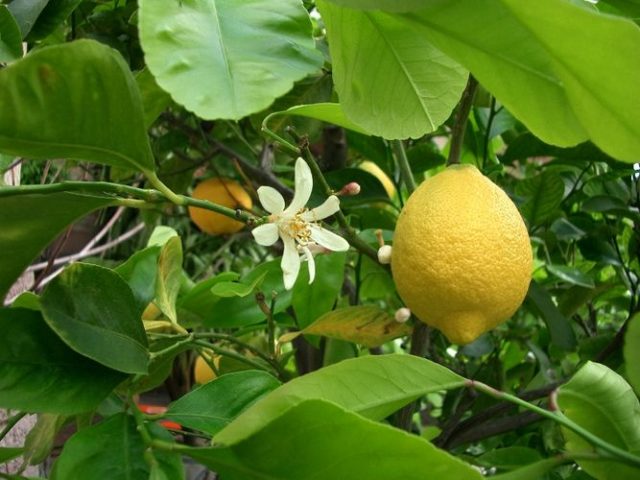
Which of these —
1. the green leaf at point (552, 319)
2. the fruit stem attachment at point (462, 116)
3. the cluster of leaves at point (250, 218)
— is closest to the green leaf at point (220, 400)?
the cluster of leaves at point (250, 218)

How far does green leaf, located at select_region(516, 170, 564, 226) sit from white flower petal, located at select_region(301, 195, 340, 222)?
0.34 meters

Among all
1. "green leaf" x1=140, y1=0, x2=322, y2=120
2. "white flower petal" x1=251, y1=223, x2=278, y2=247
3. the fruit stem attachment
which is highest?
"green leaf" x1=140, y1=0, x2=322, y2=120

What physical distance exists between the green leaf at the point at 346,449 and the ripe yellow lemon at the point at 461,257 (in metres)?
0.16

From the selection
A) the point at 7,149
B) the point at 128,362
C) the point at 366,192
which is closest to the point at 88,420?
the point at 128,362

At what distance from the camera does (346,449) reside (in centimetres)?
30

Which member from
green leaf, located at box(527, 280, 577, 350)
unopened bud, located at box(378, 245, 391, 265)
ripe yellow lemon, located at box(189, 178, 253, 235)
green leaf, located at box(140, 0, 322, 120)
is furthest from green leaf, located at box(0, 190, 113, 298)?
ripe yellow lemon, located at box(189, 178, 253, 235)

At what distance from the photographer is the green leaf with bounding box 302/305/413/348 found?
1.84 feet

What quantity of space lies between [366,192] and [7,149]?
47 centimetres

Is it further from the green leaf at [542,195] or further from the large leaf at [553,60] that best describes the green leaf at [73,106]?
the green leaf at [542,195]

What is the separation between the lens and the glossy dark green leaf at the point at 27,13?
49cm

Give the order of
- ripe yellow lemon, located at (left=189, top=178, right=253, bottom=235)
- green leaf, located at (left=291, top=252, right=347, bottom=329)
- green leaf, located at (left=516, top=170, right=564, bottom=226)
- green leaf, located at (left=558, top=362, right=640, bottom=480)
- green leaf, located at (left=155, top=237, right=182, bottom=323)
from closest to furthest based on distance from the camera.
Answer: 1. green leaf, located at (left=558, top=362, right=640, bottom=480)
2. green leaf, located at (left=155, top=237, right=182, bottom=323)
3. green leaf, located at (left=291, top=252, right=347, bottom=329)
4. green leaf, located at (left=516, top=170, right=564, bottom=226)
5. ripe yellow lemon, located at (left=189, top=178, right=253, bottom=235)

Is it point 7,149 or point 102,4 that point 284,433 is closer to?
point 7,149

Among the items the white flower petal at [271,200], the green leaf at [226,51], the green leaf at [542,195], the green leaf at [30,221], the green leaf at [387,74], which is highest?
the green leaf at [226,51]

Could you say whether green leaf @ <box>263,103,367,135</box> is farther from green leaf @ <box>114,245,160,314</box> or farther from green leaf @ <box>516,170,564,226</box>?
green leaf @ <box>516,170,564,226</box>
